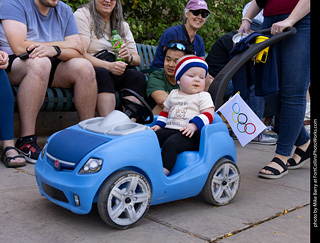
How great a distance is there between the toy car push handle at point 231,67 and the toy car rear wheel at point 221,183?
1.37 ft

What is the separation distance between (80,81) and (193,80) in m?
1.42

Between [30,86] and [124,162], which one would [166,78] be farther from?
[124,162]

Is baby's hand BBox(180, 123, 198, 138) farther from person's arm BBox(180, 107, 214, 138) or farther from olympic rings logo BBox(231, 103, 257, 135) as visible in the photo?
olympic rings logo BBox(231, 103, 257, 135)

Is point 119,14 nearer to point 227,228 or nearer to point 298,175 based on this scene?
point 298,175

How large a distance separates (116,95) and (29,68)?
39.9 inches

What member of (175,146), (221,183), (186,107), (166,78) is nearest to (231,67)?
(186,107)

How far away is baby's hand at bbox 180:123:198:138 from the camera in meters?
2.59

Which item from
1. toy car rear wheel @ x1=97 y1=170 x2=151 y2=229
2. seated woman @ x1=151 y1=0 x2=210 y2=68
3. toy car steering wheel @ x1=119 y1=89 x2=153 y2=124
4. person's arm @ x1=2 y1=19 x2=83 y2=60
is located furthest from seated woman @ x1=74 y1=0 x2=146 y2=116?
toy car rear wheel @ x1=97 y1=170 x2=151 y2=229

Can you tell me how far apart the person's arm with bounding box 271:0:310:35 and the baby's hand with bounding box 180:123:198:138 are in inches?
47.2

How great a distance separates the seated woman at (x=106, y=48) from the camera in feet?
13.3

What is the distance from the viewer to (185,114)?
2752mm

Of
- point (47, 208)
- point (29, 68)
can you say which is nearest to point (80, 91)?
point (29, 68)

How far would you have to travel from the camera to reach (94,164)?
2121 mm

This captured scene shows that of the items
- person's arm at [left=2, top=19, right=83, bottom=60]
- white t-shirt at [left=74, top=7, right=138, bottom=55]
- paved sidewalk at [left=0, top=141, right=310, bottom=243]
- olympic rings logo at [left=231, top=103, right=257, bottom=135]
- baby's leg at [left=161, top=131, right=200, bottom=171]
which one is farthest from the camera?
white t-shirt at [left=74, top=7, right=138, bottom=55]
